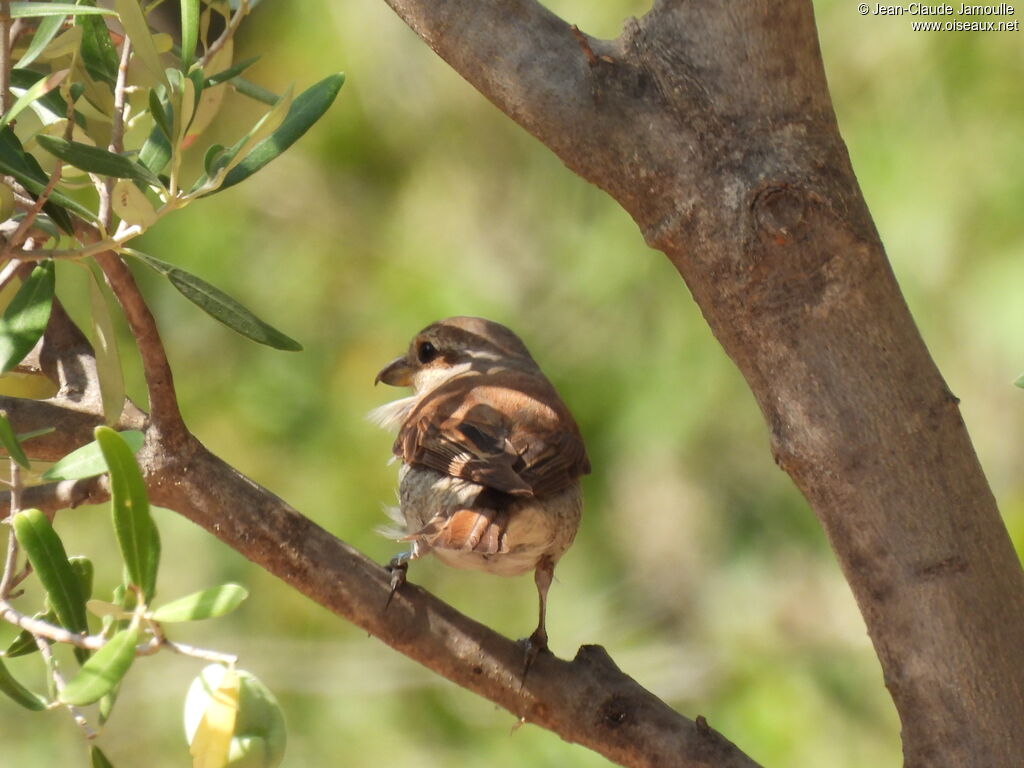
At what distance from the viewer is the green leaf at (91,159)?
1.49 metres

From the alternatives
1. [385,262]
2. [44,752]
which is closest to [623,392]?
[385,262]

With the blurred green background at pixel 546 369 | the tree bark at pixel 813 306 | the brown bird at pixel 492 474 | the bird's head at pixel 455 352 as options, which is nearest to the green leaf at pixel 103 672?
the tree bark at pixel 813 306

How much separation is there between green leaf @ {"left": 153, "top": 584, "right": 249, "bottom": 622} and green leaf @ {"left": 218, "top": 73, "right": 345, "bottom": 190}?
665mm

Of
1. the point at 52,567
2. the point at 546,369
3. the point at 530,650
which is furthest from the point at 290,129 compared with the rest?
the point at 546,369

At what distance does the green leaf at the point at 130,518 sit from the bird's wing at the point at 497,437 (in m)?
1.63

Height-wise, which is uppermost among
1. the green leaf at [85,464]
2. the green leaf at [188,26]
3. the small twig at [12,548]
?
the green leaf at [188,26]

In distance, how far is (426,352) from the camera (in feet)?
13.6

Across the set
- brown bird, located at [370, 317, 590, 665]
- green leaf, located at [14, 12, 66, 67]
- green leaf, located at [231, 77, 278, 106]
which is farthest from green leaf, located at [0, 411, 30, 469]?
brown bird, located at [370, 317, 590, 665]

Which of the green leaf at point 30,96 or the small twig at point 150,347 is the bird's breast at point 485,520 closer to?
the small twig at point 150,347

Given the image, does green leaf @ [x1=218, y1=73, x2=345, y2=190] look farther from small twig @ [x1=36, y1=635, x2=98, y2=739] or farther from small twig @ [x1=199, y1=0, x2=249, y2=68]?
small twig @ [x1=36, y1=635, x2=98, y2=739]

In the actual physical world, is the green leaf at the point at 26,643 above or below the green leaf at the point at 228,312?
below

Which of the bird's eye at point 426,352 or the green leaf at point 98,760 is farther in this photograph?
the bird's eye at point 426,352

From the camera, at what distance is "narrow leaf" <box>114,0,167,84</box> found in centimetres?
159

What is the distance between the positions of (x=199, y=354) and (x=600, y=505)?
1956 millimetres
